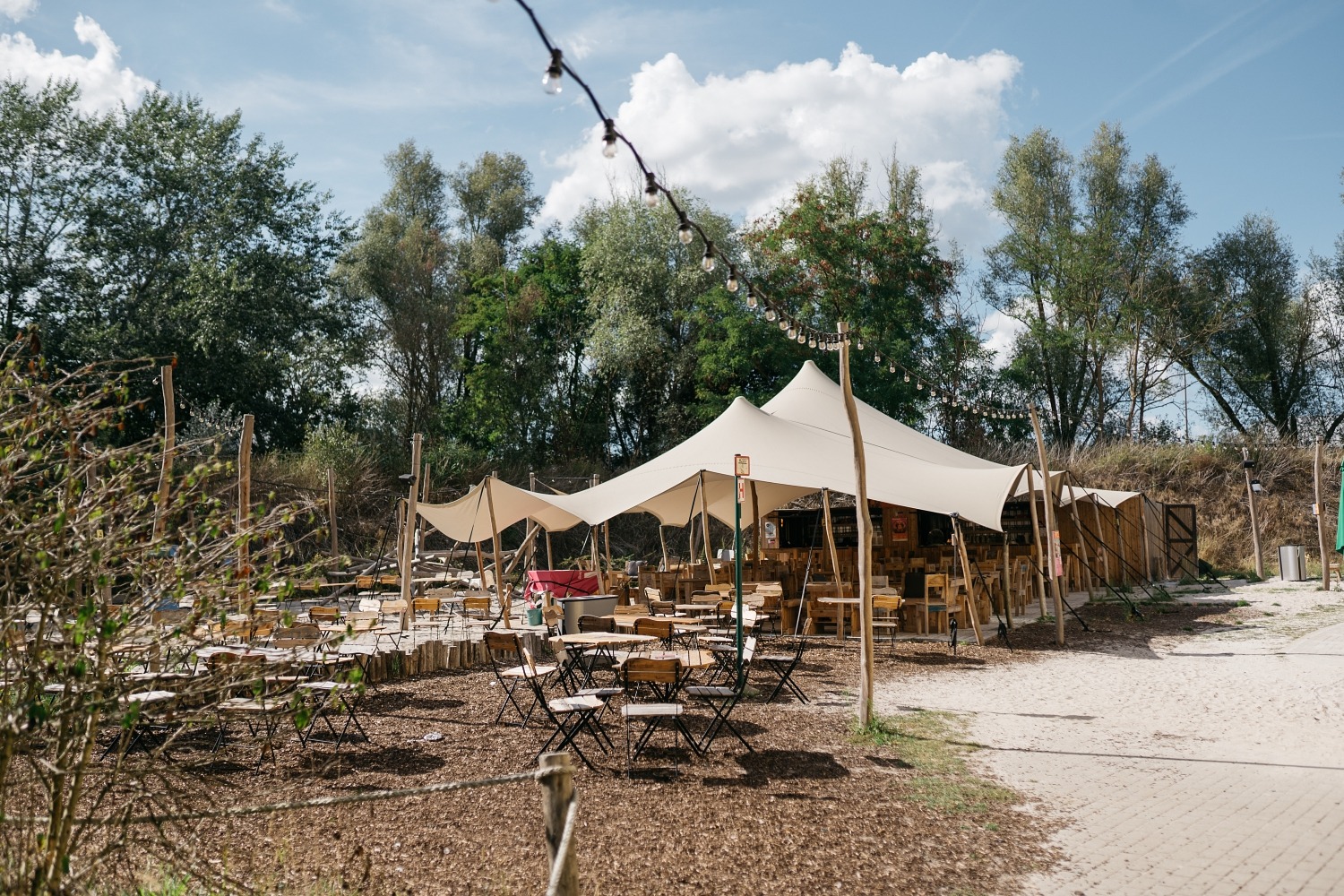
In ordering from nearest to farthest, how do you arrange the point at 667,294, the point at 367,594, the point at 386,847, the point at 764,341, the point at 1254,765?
1. the point at 386,847
2. the point at 1254,765
3. the point at 367,594
4. the point at 764,341
5. the point at 667,294

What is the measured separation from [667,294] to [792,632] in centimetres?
1755

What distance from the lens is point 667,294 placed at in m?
28.8

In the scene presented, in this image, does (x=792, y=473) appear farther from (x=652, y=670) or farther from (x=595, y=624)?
(x=652, y=670)

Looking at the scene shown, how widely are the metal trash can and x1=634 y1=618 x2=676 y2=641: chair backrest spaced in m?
16.3

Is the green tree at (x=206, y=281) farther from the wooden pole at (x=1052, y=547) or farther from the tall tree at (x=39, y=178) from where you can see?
the wooden pole at (x=1052, y=547)

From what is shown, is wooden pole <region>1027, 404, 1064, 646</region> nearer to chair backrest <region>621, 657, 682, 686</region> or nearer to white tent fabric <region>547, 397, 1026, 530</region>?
white tent fabric <region>547, 397, 1026, 530</region>

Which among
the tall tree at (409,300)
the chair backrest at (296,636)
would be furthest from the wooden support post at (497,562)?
the tall tree at (409,300)

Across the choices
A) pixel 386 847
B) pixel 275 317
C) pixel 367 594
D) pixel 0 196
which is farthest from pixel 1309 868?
pixel 0 196

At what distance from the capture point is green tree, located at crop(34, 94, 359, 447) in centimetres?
2458

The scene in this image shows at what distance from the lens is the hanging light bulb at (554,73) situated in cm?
388

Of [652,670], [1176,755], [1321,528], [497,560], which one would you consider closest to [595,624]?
[497,560]

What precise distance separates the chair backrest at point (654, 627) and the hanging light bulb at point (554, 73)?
5.09 m

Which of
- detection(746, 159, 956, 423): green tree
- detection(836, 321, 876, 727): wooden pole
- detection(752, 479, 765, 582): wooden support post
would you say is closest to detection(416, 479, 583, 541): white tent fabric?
detection(752, 479, 765, 582): wooden support post

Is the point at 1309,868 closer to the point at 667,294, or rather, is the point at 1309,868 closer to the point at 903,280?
the point at 903,280
